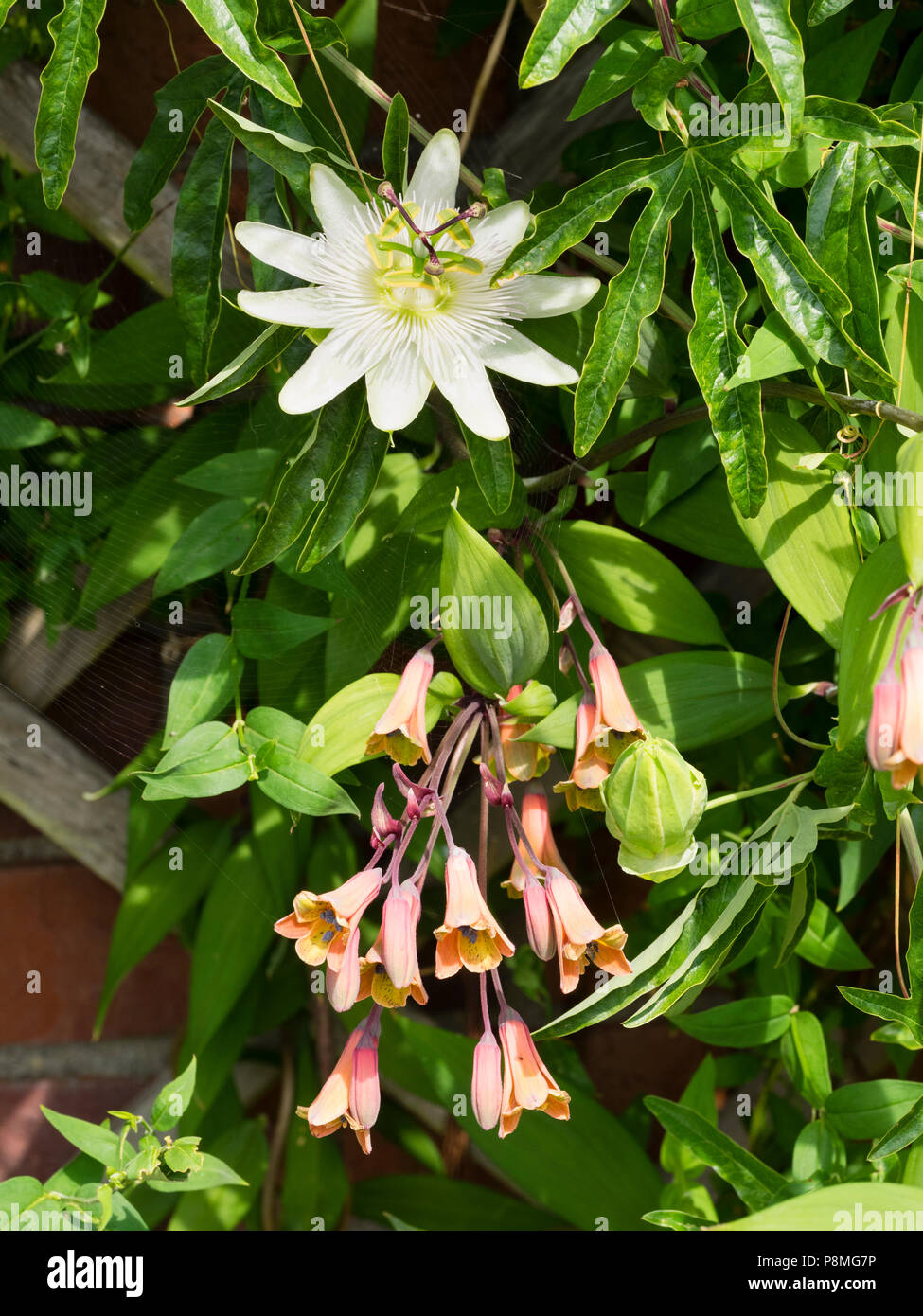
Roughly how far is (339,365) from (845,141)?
23 cm

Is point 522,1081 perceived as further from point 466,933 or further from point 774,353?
point 774,353

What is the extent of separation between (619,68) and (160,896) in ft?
2.03

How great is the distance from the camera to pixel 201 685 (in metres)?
0.58

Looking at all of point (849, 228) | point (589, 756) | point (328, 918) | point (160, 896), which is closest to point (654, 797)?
point (589, 756)

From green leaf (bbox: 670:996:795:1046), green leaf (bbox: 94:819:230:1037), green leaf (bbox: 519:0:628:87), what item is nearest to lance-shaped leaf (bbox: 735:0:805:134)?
green leaf (bbox: 519:0:628:87)

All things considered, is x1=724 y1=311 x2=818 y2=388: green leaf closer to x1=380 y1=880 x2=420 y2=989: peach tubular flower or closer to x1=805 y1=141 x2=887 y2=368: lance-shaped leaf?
x1=805 y1=141 x2=887 y2=368: lance-shaped leaf

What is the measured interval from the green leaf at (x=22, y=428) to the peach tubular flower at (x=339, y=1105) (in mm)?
399

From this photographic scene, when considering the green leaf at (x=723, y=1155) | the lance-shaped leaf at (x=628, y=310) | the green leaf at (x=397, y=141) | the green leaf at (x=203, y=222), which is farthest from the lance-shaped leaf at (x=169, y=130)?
the green leaf at (x=723, y=1155)

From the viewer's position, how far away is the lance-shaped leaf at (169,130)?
50cm

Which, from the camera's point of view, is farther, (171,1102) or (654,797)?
(171,1102)

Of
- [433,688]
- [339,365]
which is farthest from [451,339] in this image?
[433,688]

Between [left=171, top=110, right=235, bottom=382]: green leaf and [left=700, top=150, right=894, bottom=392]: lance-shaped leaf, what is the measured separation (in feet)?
0.80

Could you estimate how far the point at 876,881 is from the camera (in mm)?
773

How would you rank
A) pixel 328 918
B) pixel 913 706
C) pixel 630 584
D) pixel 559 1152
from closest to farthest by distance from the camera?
pixel 913 706
pixel 328 918
pixel 630 584
pixel 559 1152
